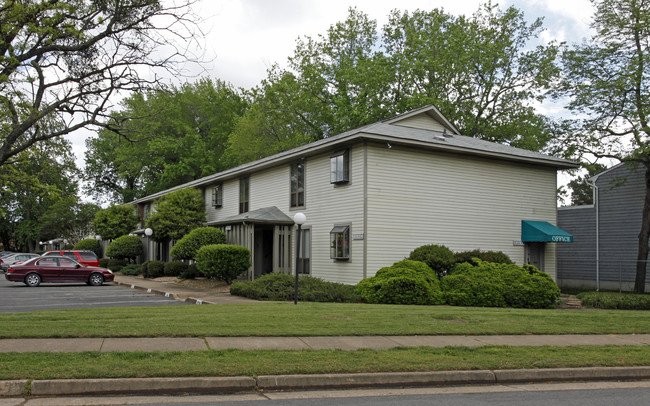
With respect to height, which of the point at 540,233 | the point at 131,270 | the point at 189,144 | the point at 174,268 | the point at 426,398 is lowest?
the point at 131,270

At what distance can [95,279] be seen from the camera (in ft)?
87.9

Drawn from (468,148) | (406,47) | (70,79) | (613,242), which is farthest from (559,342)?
(406,47)

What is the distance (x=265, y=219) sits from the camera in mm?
23125

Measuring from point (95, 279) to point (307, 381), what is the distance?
22340 millimetres

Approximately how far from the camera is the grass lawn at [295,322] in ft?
32.4

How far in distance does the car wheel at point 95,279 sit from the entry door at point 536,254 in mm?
19909

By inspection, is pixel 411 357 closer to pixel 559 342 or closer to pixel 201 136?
pixel 559 342

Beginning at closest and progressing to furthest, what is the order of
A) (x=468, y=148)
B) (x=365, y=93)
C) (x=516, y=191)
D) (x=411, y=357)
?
(x=411, y=357) → (x=468, y=148) → (x=516, y=191) → (x=365, y=93)

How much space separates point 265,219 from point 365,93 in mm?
19516

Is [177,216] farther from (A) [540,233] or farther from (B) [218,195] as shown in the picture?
(A) [540,233]

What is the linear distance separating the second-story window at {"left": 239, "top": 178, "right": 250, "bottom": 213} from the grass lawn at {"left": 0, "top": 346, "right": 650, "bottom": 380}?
2089cm

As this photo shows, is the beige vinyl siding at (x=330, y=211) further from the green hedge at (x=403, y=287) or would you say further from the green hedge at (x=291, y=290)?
the green hedge at (x=403, y=287)

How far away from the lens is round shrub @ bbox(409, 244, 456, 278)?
19312 millimetres

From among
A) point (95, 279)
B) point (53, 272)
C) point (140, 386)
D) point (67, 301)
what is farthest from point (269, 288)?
point (53, 272)
